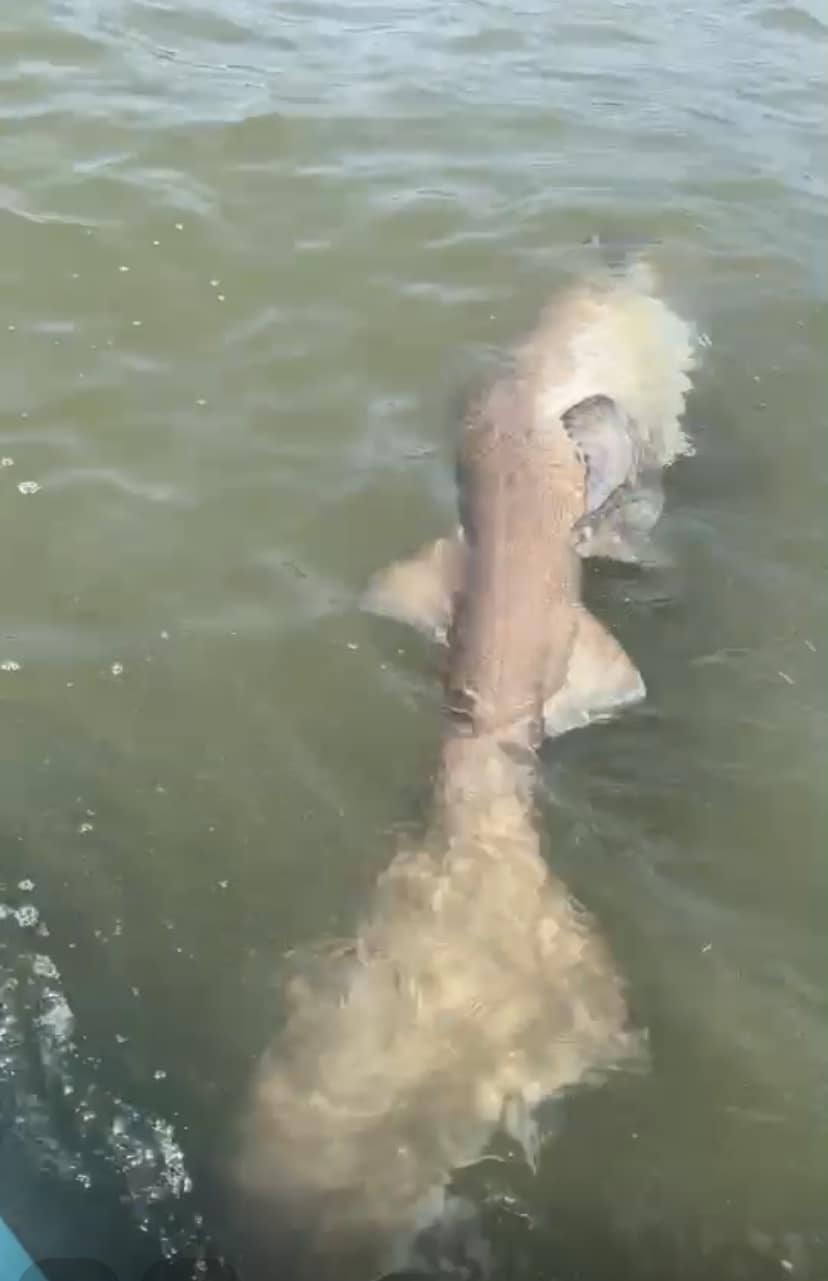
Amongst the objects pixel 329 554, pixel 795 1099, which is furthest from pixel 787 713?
pixel 329 554

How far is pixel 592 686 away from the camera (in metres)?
4.77

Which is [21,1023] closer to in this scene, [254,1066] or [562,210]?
[254,1066]

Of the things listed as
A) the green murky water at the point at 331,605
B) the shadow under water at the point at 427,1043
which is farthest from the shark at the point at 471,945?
the green murky water at the point at 331,605

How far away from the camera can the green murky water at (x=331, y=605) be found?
12.0 feet

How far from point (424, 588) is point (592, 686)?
757 millimetres

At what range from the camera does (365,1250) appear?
3219 millimetres

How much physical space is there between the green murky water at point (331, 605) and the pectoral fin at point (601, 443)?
0.99ft

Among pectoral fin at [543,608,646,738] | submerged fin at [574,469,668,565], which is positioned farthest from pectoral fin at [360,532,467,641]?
submerged fin at [574,469,668,565]

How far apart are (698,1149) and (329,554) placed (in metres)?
2.75

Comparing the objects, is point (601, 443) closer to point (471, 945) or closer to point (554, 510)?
point (554, 510)

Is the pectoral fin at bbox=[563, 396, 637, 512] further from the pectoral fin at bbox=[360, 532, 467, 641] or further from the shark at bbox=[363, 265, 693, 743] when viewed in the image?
the pectoral fin at bbox=[360, 532, 467, 641]

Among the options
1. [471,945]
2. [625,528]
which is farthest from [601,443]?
[471,945]

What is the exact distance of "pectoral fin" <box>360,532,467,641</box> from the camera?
16.3 feet

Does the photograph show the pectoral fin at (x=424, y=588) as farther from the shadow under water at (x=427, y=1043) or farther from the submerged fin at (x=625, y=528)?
the shadow under water at (x=427, y=1043)
